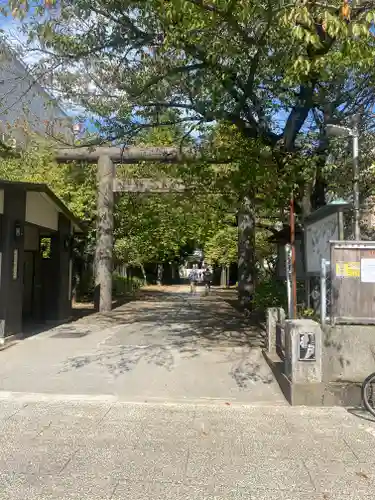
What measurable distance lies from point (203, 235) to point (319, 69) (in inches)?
1049

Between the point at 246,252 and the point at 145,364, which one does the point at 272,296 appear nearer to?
the point at 145,364

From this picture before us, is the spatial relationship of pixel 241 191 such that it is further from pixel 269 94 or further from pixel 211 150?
pixel 269 94

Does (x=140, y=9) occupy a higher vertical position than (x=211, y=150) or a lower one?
higher

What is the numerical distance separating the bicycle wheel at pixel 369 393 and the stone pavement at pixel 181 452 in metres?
0.22

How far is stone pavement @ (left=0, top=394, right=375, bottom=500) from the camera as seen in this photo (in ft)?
13.9

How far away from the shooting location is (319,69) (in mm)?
7629

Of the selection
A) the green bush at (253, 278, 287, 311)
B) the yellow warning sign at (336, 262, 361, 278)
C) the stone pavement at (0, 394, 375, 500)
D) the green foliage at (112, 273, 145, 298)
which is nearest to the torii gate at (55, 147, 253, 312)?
the green bush at (253, 278, 287, 311)

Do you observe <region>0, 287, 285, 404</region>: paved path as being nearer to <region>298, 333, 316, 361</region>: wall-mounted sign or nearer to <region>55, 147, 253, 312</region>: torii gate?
<region>298, 333, 316, 361</region>: wall-mounted sign

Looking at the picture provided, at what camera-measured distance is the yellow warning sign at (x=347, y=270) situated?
725 centimetres

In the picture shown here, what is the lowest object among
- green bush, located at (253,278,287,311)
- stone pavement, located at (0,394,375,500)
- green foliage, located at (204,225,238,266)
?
stone pavement, located at (0,394,375,500)

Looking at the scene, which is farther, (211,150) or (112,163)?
(112,163)

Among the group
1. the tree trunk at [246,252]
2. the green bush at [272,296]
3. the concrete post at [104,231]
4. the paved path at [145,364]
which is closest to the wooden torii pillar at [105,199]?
the concrete post at [104,231]

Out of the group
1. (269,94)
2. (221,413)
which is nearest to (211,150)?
(269,94)

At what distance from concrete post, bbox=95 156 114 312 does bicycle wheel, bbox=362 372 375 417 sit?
1295 centimetres
